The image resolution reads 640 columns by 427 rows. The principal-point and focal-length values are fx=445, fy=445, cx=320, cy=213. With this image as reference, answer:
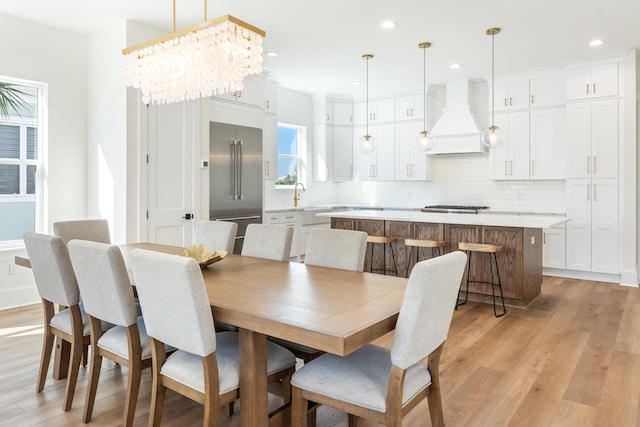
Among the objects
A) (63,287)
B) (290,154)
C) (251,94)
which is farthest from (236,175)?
(63,287)

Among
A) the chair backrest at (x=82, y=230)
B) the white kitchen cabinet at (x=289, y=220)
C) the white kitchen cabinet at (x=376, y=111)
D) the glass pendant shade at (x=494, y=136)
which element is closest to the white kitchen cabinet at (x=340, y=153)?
the white kitchen cabinet at (x=376, y=111)

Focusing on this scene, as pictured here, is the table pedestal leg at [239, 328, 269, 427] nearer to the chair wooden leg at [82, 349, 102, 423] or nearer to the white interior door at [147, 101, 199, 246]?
the chair wooden leg at [82, 349, 102, 423]

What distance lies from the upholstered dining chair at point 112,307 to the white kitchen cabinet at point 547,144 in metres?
5.70

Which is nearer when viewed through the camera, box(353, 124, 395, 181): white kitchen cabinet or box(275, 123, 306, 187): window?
box(275, 123, 306, 187): window

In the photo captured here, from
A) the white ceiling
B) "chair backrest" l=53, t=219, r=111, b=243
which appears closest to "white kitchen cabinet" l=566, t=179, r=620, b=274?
the white ceiling

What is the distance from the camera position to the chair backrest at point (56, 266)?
235 centimetres

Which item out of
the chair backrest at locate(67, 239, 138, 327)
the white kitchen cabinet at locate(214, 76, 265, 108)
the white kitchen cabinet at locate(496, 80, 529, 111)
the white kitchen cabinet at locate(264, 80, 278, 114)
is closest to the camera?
the chair backrest at locate(67, 239, 138, 327)

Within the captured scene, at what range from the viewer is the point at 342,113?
774 centimetres

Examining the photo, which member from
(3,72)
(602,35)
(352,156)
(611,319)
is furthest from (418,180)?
(3,72)

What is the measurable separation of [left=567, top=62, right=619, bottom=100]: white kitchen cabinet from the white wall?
5.81m

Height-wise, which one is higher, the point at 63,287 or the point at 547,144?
the point at 547,144

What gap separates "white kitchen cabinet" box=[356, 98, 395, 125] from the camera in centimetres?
739

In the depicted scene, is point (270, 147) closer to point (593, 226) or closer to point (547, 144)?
point (547, 144)

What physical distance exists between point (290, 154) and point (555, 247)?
420 centimetres
